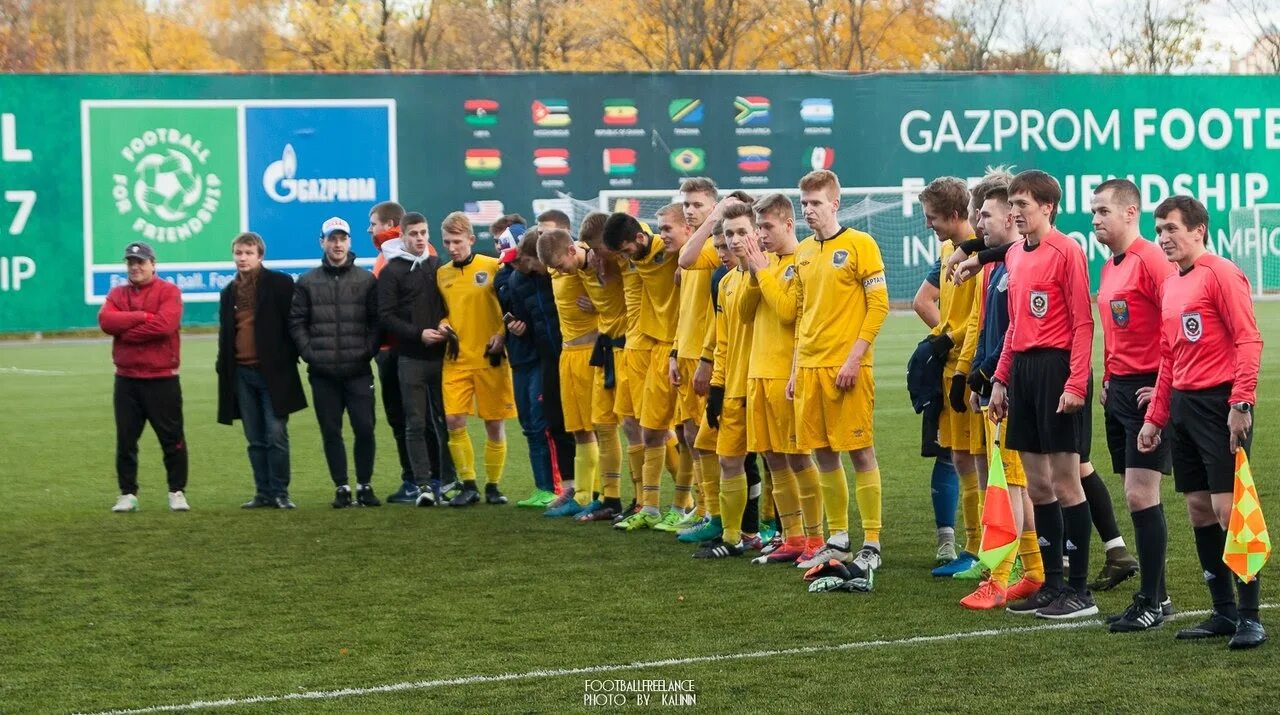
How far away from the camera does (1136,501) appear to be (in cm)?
605

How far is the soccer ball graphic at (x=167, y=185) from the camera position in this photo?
96.9ft

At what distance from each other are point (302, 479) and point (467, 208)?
18.8 meters

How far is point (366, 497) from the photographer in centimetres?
1075

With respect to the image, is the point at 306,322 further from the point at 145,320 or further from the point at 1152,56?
the point at 1152,56

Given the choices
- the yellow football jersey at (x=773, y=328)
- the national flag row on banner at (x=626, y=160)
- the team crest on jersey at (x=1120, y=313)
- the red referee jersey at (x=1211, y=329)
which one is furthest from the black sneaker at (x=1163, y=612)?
the national flag row on banner at (x=626, y=160)

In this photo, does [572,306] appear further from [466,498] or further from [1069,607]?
[1069,607]

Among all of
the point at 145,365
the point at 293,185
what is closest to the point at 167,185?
the point at 293,185

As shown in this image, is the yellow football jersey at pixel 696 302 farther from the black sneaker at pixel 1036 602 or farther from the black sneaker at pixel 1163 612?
the black sneaker at pixel 1163 612

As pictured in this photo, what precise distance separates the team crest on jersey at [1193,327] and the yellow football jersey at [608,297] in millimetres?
4273

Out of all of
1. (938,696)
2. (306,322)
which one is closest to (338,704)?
(938,696)

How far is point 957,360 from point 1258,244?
92.9 feet

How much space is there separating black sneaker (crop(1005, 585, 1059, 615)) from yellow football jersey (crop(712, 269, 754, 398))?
1889 mm

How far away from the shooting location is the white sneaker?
34.5 ft

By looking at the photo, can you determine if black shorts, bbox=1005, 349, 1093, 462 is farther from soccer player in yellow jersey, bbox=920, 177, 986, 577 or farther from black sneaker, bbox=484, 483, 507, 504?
black sneaker, bbox=484, 483, 507, 504
